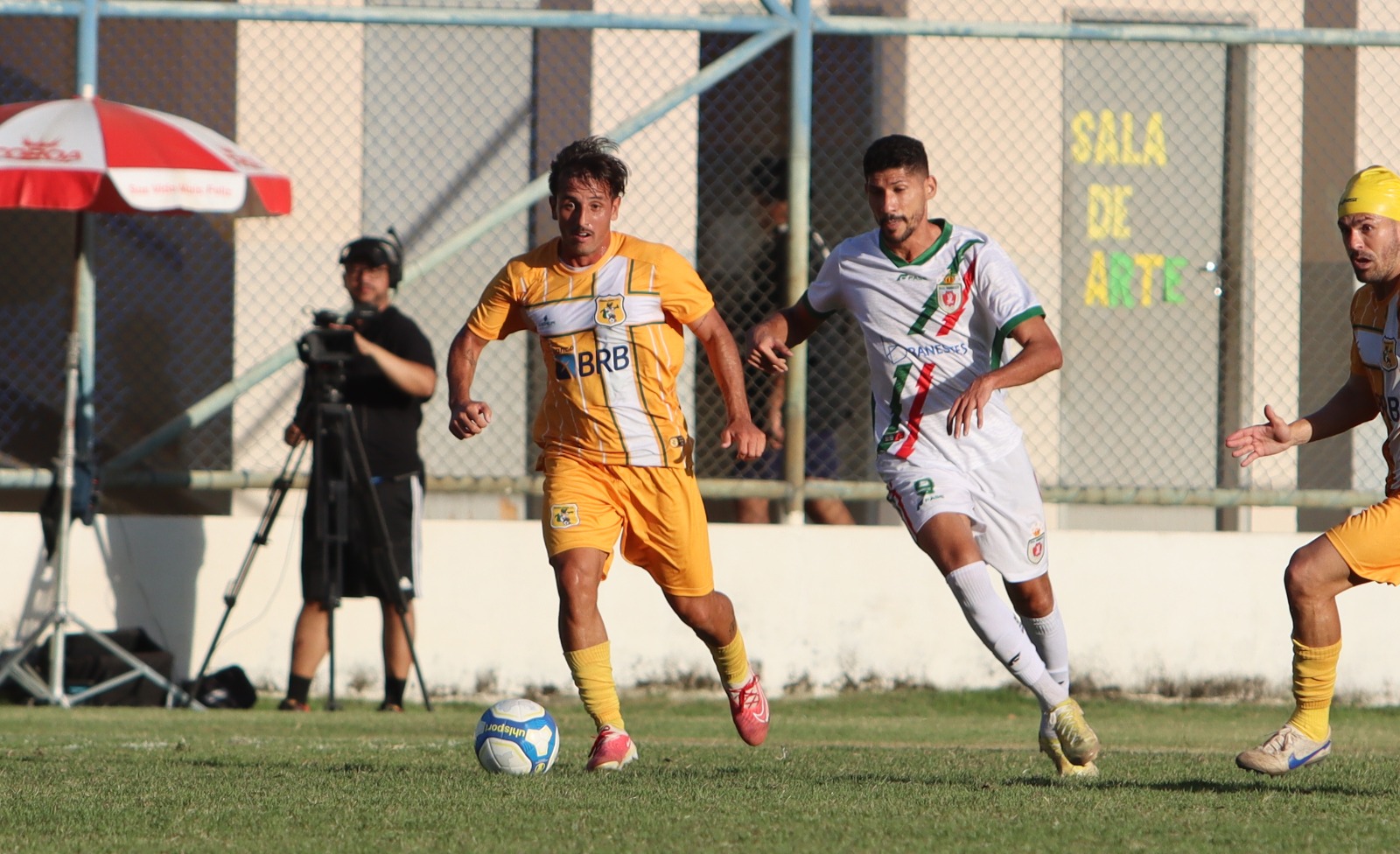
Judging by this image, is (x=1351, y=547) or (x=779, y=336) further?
(x=779, y=336)

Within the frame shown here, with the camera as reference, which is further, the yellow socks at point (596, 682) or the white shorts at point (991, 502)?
the white shorts at point (991, 502)

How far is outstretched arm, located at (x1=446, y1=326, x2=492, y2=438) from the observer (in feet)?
19.4

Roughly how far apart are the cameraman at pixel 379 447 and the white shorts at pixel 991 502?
13.0 ft

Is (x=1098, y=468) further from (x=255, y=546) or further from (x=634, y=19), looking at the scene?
Result: (x=255, y=546)

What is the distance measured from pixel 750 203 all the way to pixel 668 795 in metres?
6.06

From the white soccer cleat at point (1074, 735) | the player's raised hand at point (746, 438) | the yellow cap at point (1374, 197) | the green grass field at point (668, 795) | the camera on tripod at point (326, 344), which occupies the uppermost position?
the yellow cap at point (1374, 197)

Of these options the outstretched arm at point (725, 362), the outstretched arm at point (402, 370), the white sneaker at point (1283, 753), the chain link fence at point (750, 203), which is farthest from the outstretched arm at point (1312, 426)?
the outstretched arm at point (402, 370)

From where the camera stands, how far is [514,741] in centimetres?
576

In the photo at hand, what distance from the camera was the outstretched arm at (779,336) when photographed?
248 inches

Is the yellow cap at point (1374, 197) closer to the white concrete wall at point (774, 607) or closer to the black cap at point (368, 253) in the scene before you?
the white concrete wall at point (774, 607)

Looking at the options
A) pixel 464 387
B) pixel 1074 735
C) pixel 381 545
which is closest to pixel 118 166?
pixel 381 545

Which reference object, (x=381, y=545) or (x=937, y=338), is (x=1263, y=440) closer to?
(x=937, y=338)

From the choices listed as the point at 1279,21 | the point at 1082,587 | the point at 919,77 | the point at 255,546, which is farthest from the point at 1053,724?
the point at 1279,21

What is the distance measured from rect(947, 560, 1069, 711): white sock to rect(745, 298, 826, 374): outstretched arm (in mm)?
1010
